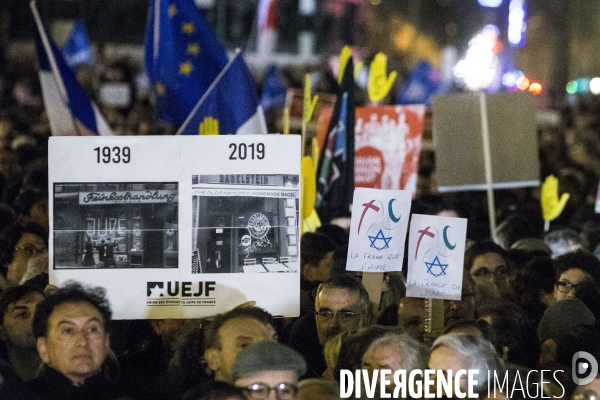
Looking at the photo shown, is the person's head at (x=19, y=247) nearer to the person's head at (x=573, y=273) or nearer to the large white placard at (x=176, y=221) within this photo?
the large white placard at (x=176, y=221)

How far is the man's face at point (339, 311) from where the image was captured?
4410 millimetres

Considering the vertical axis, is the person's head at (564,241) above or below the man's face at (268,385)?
above

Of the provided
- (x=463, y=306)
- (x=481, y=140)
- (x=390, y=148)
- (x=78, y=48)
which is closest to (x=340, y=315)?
(x=463, y=306)

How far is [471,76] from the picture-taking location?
10070mm

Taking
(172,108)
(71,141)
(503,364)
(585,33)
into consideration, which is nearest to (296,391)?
(503,364)

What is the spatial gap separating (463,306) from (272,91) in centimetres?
1014

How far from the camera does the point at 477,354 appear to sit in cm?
374

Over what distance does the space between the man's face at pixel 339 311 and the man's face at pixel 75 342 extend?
1011 mm

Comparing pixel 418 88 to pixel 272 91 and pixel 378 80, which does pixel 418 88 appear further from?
pixel 378 80

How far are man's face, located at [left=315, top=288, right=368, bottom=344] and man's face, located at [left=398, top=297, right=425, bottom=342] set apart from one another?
306 millimetres

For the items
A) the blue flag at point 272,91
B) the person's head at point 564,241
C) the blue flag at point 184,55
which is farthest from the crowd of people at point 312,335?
the blue flag at point 272,91

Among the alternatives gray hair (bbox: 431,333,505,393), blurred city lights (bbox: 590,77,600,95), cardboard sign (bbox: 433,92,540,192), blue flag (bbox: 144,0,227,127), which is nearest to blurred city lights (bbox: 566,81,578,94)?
blurred city lights (bbox: 590,77,600,95)

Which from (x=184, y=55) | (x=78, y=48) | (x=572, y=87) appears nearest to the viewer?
(x=184, y=55)

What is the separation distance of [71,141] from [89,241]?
42cm
